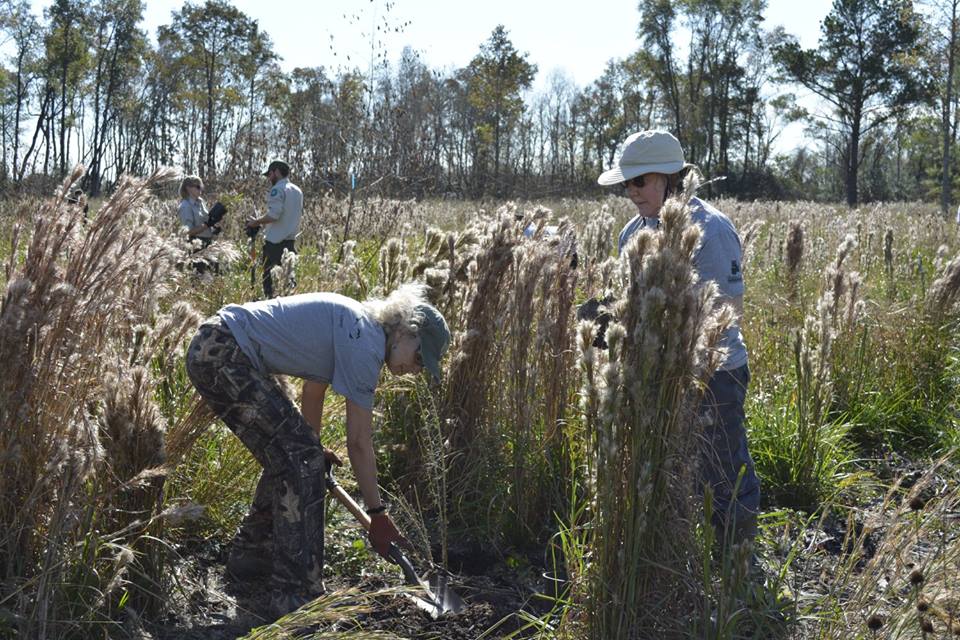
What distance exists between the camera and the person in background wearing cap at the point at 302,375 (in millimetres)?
3307

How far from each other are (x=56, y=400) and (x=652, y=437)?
2.00m

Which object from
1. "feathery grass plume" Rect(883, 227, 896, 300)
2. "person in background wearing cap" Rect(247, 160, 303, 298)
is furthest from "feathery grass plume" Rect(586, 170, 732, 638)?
"person in background wearing cap" Rect(247, 160, 303, 298)

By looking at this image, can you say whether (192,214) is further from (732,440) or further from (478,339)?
(732,440)

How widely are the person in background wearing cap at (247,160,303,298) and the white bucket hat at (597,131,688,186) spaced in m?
6.23

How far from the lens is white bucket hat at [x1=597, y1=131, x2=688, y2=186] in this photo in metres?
3.65

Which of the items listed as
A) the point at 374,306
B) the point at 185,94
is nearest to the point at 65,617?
the point at 374,306

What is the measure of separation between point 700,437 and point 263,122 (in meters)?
12.0

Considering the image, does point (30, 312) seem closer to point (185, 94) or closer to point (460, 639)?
point (460, 639)

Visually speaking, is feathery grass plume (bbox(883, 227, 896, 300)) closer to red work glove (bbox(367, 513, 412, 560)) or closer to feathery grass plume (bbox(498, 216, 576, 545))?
feathery grass plume (bbox(498, 216, 576, 545))

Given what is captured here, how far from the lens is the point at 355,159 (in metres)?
10.8

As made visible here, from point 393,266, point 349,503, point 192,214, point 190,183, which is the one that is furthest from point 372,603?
point 192,214

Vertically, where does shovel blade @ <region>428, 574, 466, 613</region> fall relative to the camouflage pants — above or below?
below

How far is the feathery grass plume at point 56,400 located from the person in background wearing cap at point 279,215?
21.0 feet

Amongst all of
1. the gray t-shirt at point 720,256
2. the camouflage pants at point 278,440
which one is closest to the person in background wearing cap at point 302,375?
the camouflage pants at point 278,440
